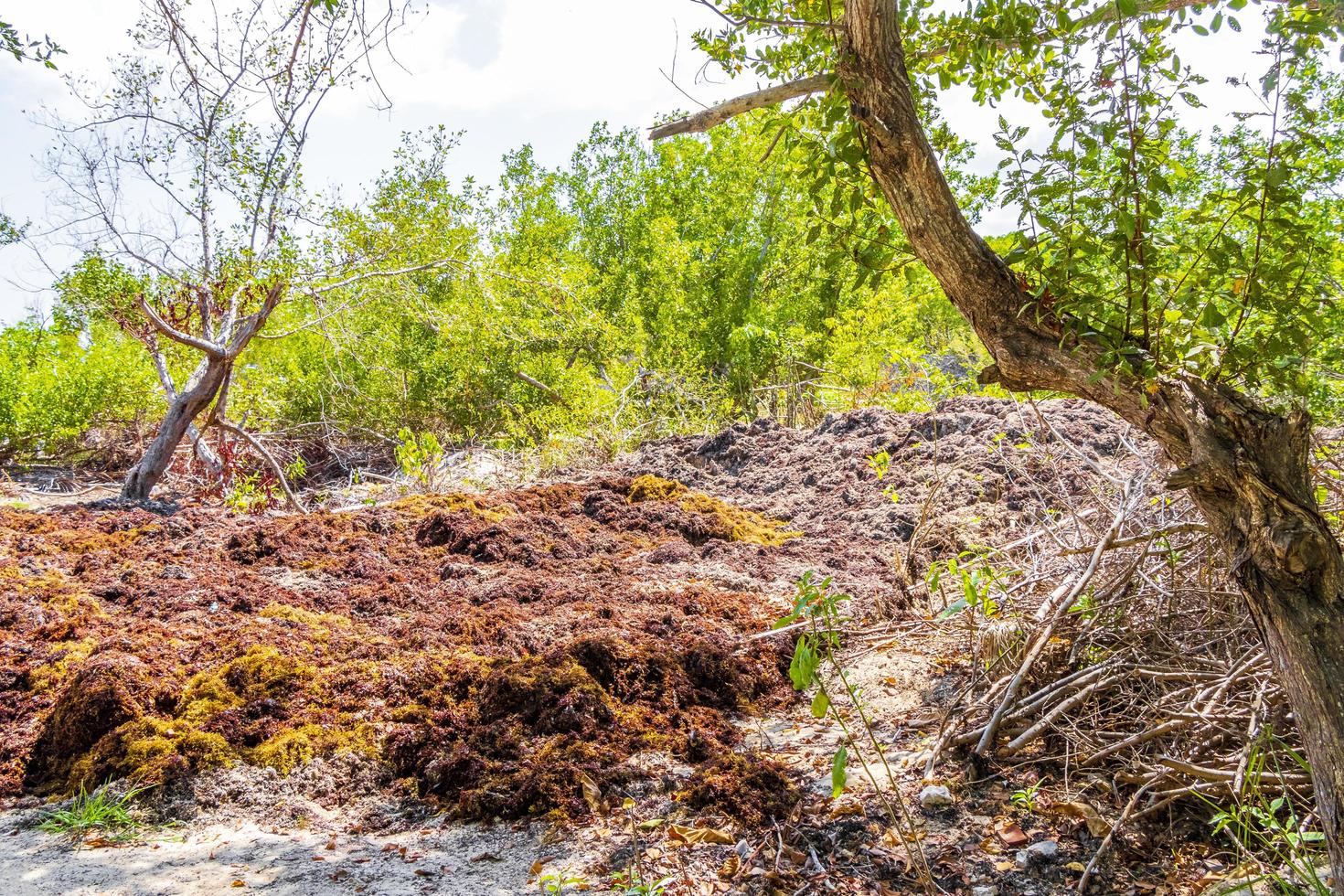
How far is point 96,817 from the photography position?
2455 mm

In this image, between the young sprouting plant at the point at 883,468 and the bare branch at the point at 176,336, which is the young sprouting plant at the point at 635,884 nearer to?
the young sprouting plant at the point at 883,468

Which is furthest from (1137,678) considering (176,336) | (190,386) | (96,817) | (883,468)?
(190,386)

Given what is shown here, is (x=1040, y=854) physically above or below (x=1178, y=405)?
below

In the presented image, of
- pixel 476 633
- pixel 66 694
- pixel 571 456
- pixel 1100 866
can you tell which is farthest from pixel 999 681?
pixel 571 456

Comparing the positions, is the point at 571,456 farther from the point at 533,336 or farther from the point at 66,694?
the point at 66,694

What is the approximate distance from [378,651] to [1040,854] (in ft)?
8.63

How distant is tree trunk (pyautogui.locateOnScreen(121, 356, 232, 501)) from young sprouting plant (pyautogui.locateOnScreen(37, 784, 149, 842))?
447cm

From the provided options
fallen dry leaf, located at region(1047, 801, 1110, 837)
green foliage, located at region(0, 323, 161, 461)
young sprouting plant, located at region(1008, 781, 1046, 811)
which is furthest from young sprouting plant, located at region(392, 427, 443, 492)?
fallen dry leaf, located at region(1047, 801, 1110, 837)

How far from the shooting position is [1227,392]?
6.15ft

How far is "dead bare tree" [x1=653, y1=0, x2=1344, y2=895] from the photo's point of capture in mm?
1691

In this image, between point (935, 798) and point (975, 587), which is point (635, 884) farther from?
point (975, 587)

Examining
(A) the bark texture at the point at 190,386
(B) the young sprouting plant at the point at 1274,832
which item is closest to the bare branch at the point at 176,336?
(A) the bark texture at the point at 190,386

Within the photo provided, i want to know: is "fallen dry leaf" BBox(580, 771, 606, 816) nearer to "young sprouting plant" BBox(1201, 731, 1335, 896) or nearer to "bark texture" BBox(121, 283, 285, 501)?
"young sprouting plant" BBox(1201, 731, 1335, 896)

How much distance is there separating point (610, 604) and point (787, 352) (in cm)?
831
